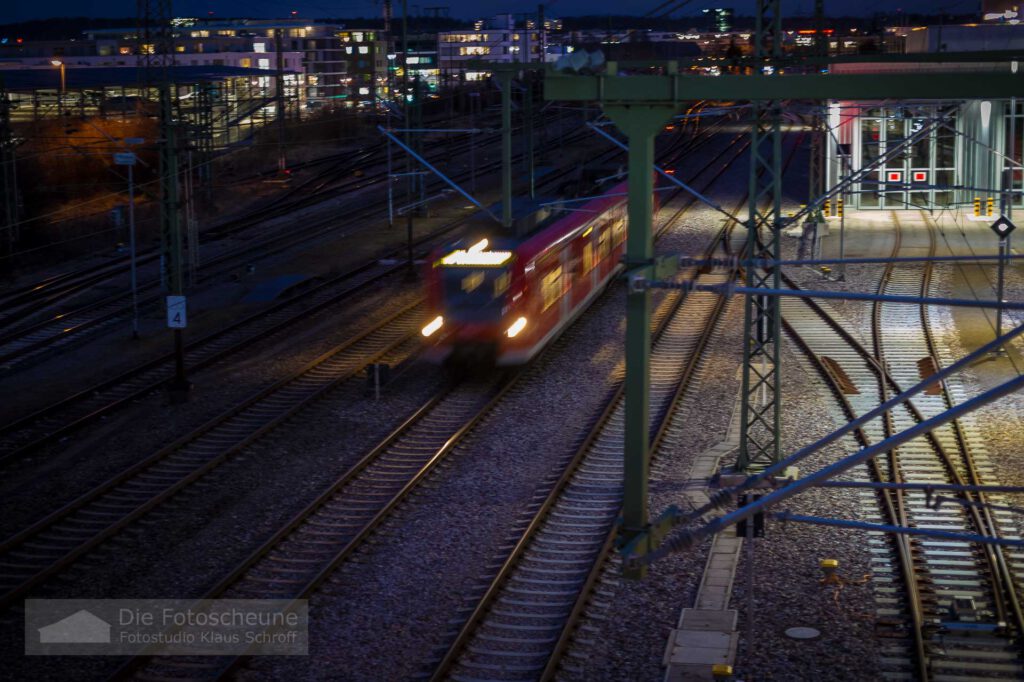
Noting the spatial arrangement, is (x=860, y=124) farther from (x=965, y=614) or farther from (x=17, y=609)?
(x=17, y=609)

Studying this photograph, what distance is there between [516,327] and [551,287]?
164 centimetres

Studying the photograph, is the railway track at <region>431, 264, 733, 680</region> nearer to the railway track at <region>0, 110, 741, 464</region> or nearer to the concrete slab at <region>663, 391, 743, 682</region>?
the concrete slab at <region>663, 391, 743, 682</region>

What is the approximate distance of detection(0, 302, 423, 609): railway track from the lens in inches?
491

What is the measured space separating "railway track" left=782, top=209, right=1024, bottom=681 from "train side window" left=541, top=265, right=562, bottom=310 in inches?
178

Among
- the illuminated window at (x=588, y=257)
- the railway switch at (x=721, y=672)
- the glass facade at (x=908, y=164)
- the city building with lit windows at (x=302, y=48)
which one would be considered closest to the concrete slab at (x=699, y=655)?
the railway switch at (x=721, y=672)

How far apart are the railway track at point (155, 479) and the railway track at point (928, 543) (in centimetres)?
786

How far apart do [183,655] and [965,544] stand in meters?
8.07

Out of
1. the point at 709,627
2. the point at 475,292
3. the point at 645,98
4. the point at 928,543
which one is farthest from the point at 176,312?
the point at 645,98

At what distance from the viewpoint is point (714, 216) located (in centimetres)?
3734

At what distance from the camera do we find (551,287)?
20203 millimetres

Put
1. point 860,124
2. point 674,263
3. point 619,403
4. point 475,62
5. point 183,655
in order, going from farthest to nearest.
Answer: point 860,124
point 475,62
point 619,403
point 183,655
point 674,263

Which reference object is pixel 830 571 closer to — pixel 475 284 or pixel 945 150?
pixel 475 284

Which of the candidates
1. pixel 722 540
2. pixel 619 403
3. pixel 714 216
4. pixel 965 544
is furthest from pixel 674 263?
pixel 714 216

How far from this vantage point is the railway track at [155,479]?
12.5 metres
